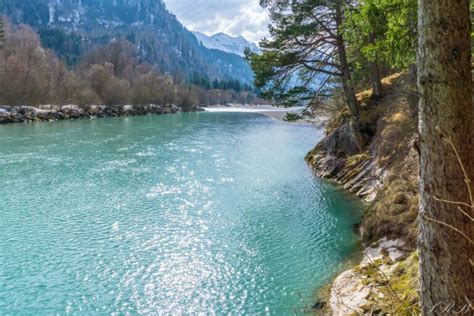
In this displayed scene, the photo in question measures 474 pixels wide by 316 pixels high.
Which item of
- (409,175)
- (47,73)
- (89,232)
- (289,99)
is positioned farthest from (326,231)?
(47,73)

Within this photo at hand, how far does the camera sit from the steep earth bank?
25.3 ft

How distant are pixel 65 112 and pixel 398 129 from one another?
189 ft

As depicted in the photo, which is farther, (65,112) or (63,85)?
(63,85)

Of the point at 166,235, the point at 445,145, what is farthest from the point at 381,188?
the point at 445,145

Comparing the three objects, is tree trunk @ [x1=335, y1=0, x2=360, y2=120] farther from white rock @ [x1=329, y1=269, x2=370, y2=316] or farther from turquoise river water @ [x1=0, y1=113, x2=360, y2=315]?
white rock @ [x1=329, y1=269, x2=370, y2=316]

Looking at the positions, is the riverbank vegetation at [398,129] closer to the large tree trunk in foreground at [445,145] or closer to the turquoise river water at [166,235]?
the large tree trunk in foreground at [445,145]

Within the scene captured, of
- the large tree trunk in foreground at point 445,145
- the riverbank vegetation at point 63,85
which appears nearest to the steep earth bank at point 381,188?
the large tree trunk in foreground at point 445,145

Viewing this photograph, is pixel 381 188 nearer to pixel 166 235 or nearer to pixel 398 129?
pixel 398 129

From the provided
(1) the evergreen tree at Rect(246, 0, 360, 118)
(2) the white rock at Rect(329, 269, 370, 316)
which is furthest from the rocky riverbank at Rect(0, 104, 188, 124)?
(2) the white rock at Rect(329, 269, 370, 316)

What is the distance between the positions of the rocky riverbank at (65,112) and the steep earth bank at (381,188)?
44197 mm

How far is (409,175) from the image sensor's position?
45.4 feet

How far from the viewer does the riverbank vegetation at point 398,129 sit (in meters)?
3.65

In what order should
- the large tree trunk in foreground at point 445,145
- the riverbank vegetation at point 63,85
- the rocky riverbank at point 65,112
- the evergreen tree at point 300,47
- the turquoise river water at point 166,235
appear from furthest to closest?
the riverbank vegetation at point 63,85 < the rocky riverbank at point 65,112 < the evergreen tree at point 300,47 < the turquoise river water at point 166,235 < the large tree trunk in foreground at point 445,145

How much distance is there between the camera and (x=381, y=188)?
15.3 metres
